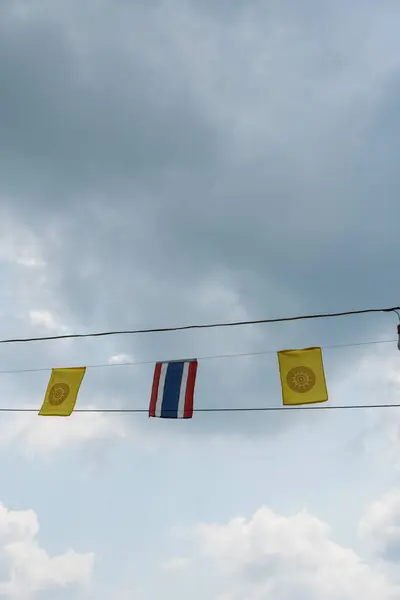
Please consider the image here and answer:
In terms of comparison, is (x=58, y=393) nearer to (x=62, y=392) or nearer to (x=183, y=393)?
(x=62, y=392)

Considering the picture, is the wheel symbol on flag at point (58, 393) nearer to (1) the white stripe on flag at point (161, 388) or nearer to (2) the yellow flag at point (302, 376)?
(1) the white stripe on flag at point (161, 388)

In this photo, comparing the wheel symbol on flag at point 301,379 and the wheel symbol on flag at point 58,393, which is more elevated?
the wheel symbol on flag at point 58,393

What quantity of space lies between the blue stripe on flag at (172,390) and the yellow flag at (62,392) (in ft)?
8.20

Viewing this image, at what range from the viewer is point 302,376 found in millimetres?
13312

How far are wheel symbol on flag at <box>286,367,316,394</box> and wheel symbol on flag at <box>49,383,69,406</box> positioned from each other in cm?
610

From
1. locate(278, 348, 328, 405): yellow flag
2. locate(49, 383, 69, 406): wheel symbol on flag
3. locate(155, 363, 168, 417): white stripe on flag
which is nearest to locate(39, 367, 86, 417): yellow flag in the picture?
locate(49, 383, 69, 406): wheel symbol on flag

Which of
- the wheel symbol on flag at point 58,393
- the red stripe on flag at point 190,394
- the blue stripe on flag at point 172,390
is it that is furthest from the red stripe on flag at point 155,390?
the wheel symbol on flag at point 58,393

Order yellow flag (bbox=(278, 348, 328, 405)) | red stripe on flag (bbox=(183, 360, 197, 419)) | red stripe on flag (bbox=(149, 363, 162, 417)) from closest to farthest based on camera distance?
1. yellow flag (bbox=(278, 348, 328, 405))
2. red stripe on flag (bbox=(183, 360, 197, 419))
3. red stripe on flag (bbox=(149, 363, 162, 417))

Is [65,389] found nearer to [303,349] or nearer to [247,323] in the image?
[247,323]

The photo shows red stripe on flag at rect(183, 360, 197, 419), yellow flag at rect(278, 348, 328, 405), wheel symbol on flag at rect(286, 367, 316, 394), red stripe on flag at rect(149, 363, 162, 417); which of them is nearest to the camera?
yellow flag at rect(278, 348, 328, 405)

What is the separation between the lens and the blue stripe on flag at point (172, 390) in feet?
45.9

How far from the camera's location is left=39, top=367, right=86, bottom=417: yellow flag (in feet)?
47.7

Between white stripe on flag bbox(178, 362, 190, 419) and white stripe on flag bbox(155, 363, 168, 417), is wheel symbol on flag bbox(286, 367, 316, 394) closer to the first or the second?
white stripe on flag bbox(178, 362, 190, 419)

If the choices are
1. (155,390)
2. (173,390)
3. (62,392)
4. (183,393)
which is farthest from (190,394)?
(62,392)
